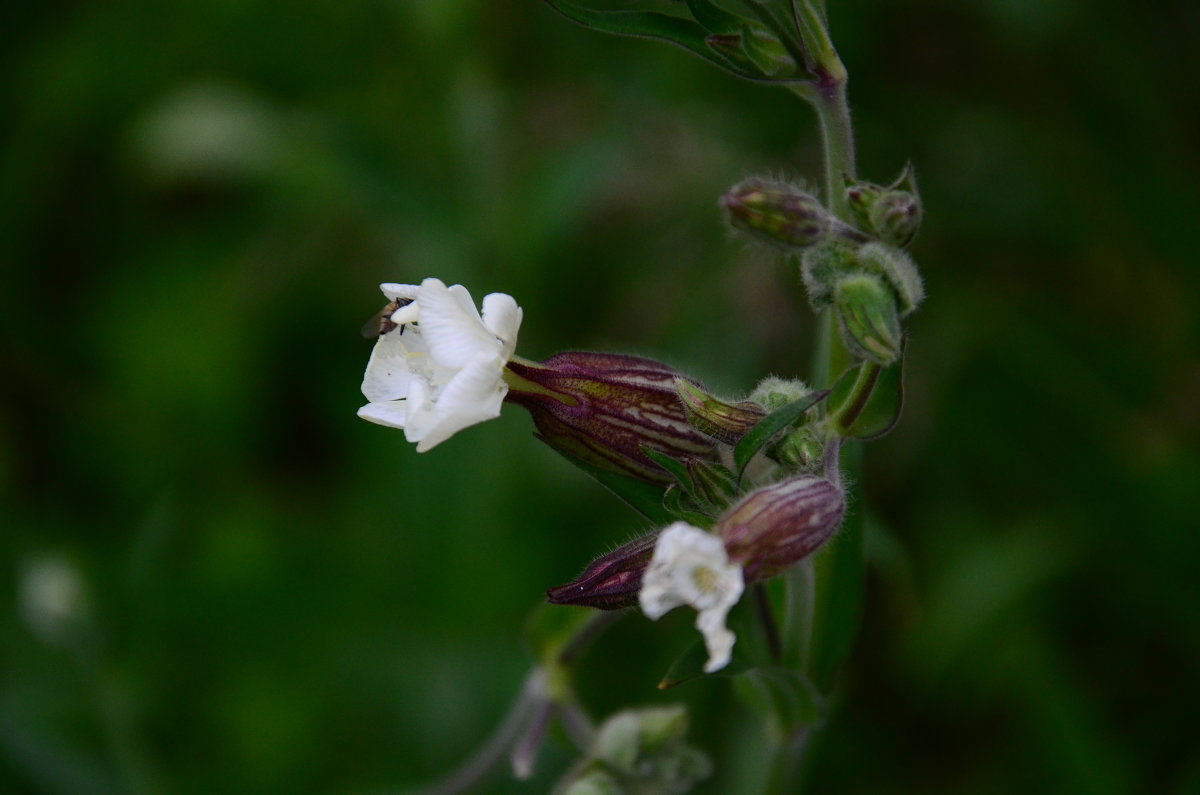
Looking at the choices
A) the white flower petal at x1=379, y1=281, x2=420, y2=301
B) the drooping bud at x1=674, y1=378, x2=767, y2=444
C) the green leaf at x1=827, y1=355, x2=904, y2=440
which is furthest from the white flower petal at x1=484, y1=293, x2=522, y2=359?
the green leaf at x1=827, y1=355, x2=904, y2=440

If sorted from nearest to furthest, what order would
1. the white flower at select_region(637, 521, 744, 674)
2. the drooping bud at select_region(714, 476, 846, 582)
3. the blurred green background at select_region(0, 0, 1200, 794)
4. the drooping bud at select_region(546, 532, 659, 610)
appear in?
1. the white flower at select_region(637, 521, 744, 674)
2. the drooping bud at select_region(714, 476, 846, 582)
3. the drooping bud at select_region(546, 532, 659, 610)
4. the blurred green background at select_region(0, 0, 1200, 794)

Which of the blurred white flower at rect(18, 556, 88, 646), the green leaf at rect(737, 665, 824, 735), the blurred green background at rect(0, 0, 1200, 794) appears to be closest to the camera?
the green leaf at rect(737, 665, 824, 735)

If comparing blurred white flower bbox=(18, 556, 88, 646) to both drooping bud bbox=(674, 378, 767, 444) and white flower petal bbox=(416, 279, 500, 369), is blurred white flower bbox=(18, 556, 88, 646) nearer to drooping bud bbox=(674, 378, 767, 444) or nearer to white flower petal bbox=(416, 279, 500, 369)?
white flower petal bbox=(416, 279, 500, 369)

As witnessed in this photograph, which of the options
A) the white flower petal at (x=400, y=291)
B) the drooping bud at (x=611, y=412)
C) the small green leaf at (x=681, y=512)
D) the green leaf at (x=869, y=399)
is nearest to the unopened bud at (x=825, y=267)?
the green leaf at (x=869, y=399)

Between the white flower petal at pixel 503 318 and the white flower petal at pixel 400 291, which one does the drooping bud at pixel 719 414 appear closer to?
the white flower petal at pixel 503 318

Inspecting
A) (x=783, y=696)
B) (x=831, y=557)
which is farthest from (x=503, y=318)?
(x=783, y=696)

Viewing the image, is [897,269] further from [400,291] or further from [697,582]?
[400,291]
